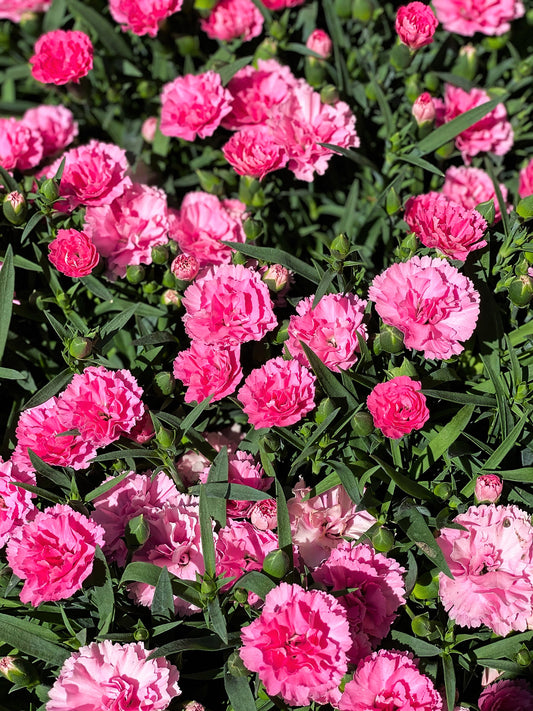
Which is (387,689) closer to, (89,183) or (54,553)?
(54,553)

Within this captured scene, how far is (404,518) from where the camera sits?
1.37 m

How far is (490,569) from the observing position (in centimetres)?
135

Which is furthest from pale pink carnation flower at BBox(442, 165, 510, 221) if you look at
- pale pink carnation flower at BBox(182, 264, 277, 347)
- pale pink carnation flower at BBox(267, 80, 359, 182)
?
pale pink carnation flower at BBox(182, 264, 277, 347)

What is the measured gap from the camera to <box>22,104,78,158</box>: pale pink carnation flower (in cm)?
202

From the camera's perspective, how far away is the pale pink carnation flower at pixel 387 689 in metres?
1.21

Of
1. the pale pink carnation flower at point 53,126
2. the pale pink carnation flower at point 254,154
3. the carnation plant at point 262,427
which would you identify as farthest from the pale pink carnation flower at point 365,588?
the pale pink carnation flower at point 53,126

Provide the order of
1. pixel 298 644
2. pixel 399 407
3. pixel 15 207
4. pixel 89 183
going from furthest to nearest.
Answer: pixel 89 183 < pixel 15 207 < pixel 399 407 < pixel 298 644

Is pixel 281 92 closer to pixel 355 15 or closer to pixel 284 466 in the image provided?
pixel 355 15

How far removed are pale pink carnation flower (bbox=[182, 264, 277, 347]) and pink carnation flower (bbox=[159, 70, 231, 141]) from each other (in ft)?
1.77

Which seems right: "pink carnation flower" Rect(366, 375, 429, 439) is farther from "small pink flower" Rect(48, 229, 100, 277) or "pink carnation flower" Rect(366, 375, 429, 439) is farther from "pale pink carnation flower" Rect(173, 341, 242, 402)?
"small pink flower" Rect(48, 229, 100, 277)

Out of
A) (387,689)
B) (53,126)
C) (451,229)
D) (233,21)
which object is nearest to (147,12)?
(233,21)

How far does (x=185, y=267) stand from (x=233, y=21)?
3.15 ft

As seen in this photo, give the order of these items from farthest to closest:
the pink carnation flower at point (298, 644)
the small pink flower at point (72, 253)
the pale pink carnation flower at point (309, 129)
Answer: the pale pink carnation flower at point (309, 129), the small pink flower at point (72, 253), the pink carnation flower at point (298, 644)

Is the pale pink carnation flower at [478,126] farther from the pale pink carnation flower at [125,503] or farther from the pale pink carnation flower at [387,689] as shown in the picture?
the pale pink carnation flower at [387,689]
